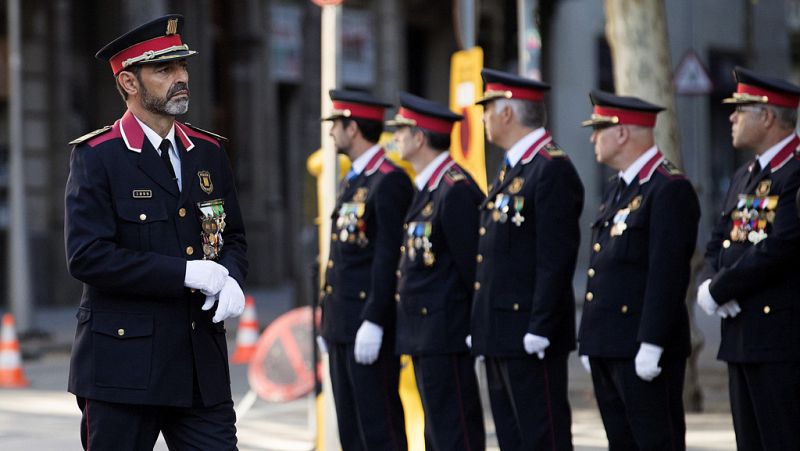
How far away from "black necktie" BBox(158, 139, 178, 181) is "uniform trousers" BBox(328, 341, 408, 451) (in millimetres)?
2553

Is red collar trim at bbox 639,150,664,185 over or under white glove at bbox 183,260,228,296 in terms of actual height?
over

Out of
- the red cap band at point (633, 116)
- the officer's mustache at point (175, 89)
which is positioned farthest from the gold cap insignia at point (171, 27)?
the red cap band at point (633, 116)

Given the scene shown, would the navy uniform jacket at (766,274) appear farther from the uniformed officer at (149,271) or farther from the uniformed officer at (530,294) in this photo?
the uniformed officer at (149,271)

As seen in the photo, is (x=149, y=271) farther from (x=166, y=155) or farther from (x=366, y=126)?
(x=366, y=126)

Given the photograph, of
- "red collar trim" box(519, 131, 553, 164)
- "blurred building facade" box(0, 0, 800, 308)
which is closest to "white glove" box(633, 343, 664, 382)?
"red collar trim" box(519, 131, 553, 164)

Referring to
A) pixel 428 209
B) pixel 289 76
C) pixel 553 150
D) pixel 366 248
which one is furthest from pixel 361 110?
pixel 289 76

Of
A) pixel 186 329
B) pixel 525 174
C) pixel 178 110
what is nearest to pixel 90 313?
pixel 186 329

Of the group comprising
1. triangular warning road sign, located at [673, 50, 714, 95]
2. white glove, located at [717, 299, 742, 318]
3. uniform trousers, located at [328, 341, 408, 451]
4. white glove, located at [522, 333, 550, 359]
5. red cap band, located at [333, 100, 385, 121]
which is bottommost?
uniform trousers, located at [328, 341, 408, 451]

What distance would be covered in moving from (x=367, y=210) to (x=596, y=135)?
1.33 m

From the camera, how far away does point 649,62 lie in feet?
35.0

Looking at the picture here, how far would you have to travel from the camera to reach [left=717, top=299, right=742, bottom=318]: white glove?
6.34 meters

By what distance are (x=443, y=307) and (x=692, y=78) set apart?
31.0 ft

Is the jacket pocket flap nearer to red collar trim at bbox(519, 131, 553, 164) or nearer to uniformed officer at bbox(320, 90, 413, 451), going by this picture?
red collar trim at bbox(519, 131, 553, 164)

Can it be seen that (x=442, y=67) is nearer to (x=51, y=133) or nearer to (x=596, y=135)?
(x=51, y=133)
